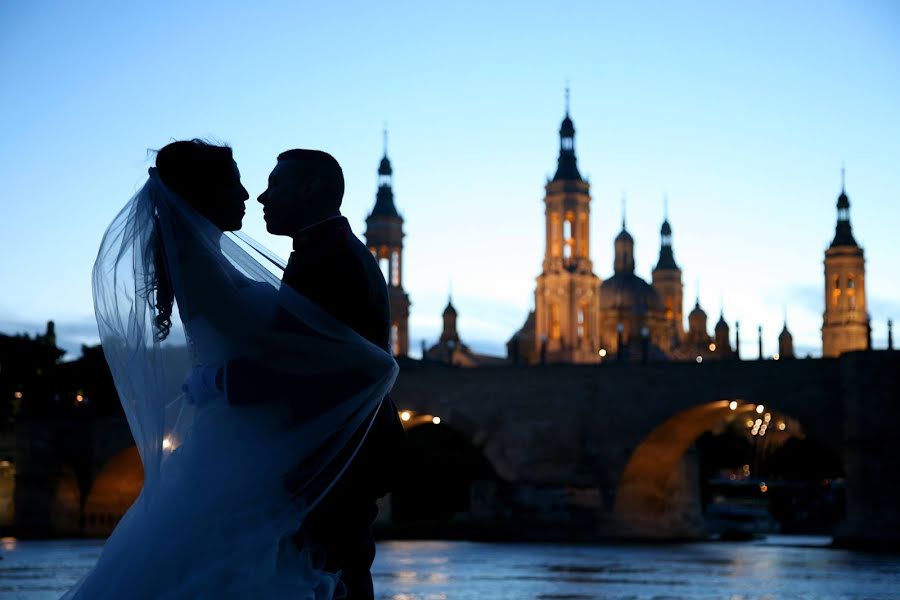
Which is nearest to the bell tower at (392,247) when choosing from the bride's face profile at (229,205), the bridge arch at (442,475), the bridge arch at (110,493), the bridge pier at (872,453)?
the bridge arch at (442,475)

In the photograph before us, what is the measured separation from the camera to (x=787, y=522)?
49.9 m

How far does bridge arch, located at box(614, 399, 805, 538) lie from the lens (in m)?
35.5

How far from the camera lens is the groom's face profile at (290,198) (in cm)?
407

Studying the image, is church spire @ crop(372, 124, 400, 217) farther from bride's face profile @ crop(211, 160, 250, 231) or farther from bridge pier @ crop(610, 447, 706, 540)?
bride's face profile @ crop(211, 160, 250, 231)

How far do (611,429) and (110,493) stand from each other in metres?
14.4

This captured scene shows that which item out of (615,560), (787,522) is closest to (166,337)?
(615,560)

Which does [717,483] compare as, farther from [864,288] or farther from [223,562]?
[223,562]

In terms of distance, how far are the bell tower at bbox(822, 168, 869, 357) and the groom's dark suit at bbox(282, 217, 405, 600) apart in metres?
100

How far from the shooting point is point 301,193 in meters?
4.07

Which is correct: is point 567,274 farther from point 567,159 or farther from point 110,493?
point 110,493

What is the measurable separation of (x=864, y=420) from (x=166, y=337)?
91.3ft

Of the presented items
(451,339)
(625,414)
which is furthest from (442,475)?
(451,339)

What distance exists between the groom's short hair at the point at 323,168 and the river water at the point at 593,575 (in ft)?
27.3

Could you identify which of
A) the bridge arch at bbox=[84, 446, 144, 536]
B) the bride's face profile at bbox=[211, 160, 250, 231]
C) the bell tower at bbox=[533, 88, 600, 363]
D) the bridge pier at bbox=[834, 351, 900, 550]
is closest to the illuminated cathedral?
the bell tower at bbox=[533, 88, 600, 363]
